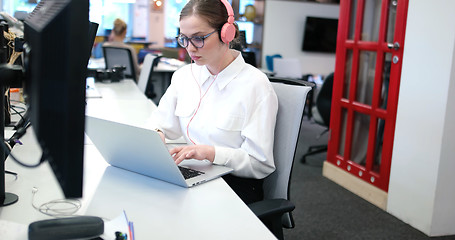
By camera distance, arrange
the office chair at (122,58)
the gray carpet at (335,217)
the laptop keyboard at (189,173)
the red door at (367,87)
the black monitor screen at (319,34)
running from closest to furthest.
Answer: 1. the laptop keyboard at (189,173)
2. the gray carpet at (335,217)
3. the red door at (367,87)
4. the office chair at (122,58)
5. the black monitor screen at (319,34)

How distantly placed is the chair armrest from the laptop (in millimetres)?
155

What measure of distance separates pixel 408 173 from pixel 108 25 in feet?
22.6

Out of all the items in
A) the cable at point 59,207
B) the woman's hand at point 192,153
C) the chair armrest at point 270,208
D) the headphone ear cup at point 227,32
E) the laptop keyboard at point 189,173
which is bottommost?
the chair armrest at point 270,208

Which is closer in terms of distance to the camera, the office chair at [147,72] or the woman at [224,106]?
the woman at [224,106]

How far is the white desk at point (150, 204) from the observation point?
3.36ft

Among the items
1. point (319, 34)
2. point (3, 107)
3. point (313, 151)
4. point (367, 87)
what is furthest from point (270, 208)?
point (319, 34)

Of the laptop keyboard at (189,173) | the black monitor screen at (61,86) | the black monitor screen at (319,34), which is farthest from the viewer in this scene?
the black monitor screen at (319,34)

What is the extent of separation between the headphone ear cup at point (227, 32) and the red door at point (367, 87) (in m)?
1.58

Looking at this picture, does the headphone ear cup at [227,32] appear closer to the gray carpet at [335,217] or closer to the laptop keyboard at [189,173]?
the laptop keyboard at [189,173]

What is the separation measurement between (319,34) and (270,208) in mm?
6721

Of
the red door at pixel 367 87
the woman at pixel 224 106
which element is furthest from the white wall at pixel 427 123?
the woman at pixel 224 106

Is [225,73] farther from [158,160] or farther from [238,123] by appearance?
[158,160]

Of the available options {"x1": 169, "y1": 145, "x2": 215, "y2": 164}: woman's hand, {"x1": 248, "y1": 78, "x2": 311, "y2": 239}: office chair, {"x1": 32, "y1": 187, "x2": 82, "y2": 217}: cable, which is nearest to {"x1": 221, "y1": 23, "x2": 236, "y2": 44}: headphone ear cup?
{"x1": 248, "y1": 78, "x2": 311, "y2": 239}: office chair

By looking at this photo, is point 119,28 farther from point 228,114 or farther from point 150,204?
point 150,204
